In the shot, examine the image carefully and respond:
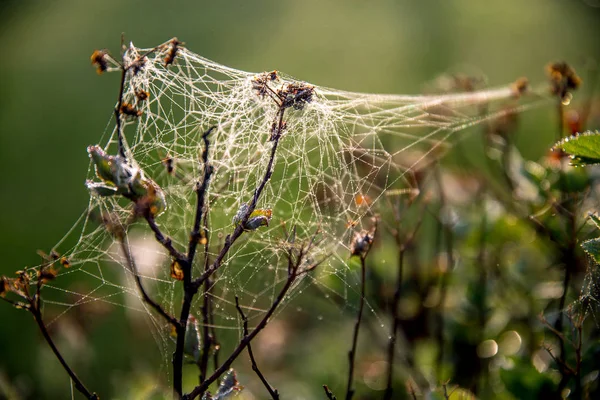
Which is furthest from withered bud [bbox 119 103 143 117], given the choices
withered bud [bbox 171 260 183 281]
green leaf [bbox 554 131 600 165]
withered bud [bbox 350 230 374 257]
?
green leaf [bbox 554 131 600 165]

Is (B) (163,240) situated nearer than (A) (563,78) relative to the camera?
Yes

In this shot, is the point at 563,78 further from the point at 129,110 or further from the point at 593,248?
the point at 129,110

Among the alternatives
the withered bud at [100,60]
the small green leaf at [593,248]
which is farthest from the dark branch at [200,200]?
the small green leaf at [593,248]

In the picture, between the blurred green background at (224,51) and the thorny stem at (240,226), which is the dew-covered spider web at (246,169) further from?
the blurred green background at (224,51)

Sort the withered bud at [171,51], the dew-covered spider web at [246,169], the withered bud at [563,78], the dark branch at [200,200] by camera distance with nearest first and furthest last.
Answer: the dark branch at [200,200] → the withered bud at [171,51] → the dew-covered spider web at [246,169] → the withered bud at [563,78]

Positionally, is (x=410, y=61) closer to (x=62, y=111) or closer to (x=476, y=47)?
(x=476, y=47)

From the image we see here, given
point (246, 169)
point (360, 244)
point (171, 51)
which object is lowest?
point (360, 244)

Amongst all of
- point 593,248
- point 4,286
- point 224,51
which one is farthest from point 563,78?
point 224,51
